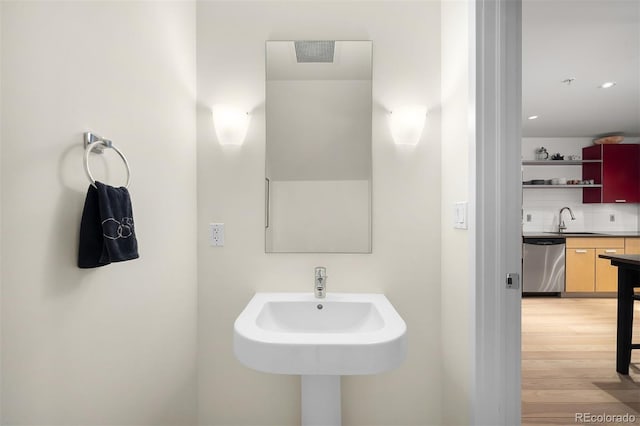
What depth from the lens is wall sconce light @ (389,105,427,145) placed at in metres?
1.72

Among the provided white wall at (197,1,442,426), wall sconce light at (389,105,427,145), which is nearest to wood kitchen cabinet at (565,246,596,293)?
white wall at (197,1,442,426)

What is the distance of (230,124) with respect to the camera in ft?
5.73

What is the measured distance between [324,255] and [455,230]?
25.1 inches

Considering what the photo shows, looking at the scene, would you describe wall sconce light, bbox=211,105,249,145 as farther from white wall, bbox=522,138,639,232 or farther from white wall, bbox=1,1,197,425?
white wall, bbox=522,138,639,232

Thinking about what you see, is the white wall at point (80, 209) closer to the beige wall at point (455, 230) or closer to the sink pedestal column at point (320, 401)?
the sink pedestal column at point (320, 401)

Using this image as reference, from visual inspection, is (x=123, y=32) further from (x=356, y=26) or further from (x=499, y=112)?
(x=499, y=112)

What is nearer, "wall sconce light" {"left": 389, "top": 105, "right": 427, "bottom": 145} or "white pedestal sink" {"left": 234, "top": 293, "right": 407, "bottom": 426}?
"white pedestal sink" {"left": 234, "top": 293, "right": 407, "bottom": 426}

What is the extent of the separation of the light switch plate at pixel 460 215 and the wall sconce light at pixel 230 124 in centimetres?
108

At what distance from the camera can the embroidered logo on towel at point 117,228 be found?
98 centimetres

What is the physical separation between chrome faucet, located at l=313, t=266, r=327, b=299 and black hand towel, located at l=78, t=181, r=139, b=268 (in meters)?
0.85

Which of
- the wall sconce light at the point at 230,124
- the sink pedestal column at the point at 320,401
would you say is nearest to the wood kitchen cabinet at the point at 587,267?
the sink pedestal column at the point at 320,401

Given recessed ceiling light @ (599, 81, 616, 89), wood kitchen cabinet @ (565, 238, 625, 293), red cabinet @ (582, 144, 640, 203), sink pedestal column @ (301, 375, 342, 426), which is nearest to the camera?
sink pedestal column @ (301, 375, 342, 426)

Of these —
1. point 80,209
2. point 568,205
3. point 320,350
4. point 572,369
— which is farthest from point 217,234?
point 568,205

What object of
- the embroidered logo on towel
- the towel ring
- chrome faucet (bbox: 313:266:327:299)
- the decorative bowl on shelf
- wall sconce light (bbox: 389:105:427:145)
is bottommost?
chrome faucet (bbox: 313:266:327:299)
